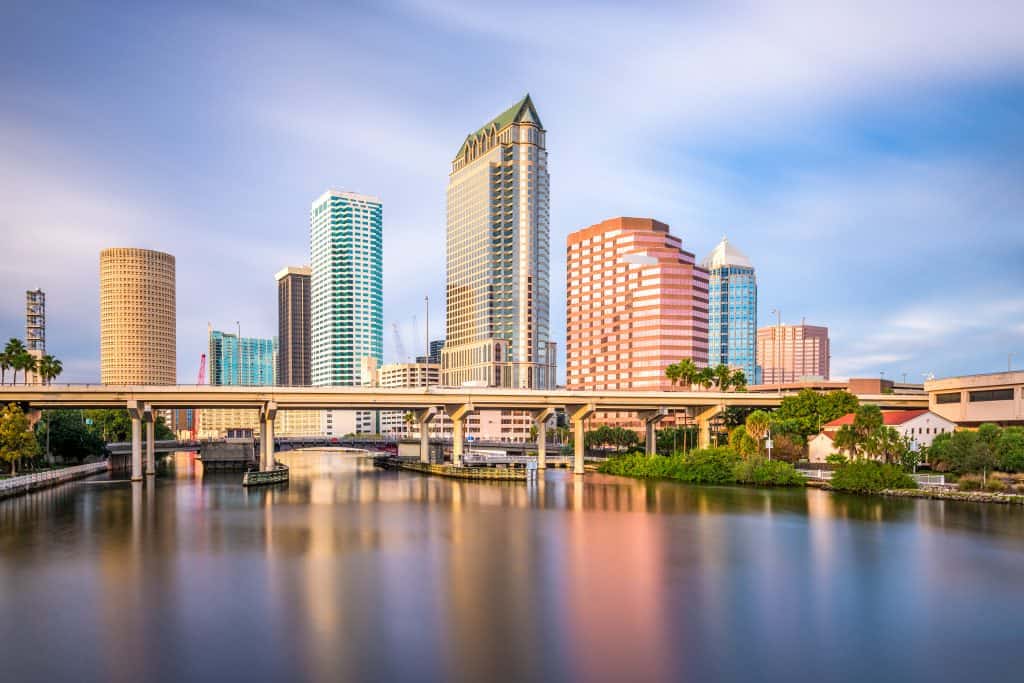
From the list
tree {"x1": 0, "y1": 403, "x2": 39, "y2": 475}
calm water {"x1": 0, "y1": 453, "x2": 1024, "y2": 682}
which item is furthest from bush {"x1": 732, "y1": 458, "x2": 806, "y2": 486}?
tree {"x1": 0, "y1": 403, "x2": 39, "y2": 475}

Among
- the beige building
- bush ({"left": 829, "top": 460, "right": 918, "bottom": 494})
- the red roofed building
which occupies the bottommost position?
bush ({"left": 829, "top": 460, "right": 918, "bottom": 494})

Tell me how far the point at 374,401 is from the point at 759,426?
64495 millimetres

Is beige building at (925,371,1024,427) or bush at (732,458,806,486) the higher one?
beige building at (925,371,1024,427)

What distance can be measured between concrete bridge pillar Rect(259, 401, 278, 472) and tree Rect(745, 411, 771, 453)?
3064 inches

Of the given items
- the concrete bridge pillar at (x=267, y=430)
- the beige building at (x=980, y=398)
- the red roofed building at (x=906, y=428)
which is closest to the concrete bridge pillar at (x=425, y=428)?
the concrete bridge pillar at (x=267, y=430)

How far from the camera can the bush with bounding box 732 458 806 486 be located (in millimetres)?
98562

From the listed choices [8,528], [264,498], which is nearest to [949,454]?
[264,498]

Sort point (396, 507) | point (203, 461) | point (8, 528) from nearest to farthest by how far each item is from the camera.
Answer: point (8, 528) < point (396, 507) < point (203, 461)

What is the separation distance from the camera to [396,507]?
80.6m

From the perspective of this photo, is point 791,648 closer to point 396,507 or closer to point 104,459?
point 396,507

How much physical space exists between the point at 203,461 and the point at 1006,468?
162824 millimetres

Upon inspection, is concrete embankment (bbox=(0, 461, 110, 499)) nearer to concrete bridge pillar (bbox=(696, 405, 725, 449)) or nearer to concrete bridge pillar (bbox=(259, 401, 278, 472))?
concrete bridge pillar (bbox=(259, 401, 278, 472))

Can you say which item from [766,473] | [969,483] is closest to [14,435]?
[766,473]

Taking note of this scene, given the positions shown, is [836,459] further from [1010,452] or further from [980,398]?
[980,398]
